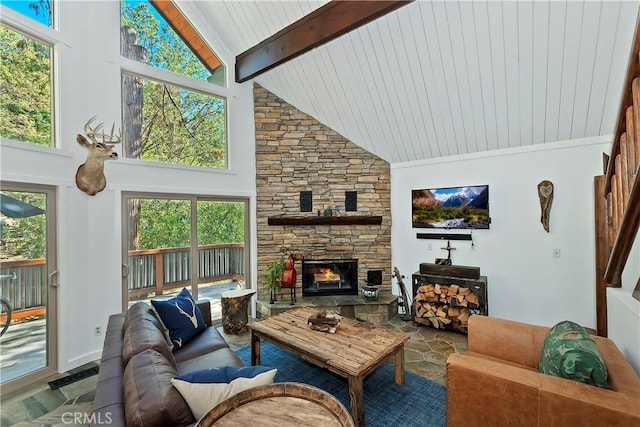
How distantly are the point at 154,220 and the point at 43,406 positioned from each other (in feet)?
7.16

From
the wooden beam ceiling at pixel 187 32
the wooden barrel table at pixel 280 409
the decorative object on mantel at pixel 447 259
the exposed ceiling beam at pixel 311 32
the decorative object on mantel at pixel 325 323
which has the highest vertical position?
the wooden beam ceiling at pixel 187 32

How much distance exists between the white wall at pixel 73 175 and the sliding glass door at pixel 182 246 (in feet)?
0.66

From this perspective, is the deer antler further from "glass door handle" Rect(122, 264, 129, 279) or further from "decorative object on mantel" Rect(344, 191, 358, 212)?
"decorative object on mantel" Rect(344, 191, 358, 212)

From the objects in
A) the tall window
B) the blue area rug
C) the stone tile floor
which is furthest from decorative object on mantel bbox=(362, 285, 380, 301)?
the tall window

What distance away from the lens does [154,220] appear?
161 inches

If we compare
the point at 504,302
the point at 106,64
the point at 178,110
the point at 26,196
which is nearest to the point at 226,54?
the point at 178,110

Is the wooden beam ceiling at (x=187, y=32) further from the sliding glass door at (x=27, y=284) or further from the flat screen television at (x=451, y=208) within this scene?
the flat screen television at (x=451, y=208)

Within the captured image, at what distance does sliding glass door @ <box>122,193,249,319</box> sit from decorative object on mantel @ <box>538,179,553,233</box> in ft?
14.1

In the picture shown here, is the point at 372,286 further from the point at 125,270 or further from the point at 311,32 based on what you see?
the point at 311,32

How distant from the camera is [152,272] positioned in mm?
4078

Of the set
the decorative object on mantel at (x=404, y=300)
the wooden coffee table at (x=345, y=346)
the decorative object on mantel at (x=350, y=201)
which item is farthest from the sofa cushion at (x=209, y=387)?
the decorative object on mantel at (x=350, y=201)

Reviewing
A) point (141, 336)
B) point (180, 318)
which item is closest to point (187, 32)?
point (180, 318)

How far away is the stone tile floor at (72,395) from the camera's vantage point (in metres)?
2.43

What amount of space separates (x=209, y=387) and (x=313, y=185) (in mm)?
4023
